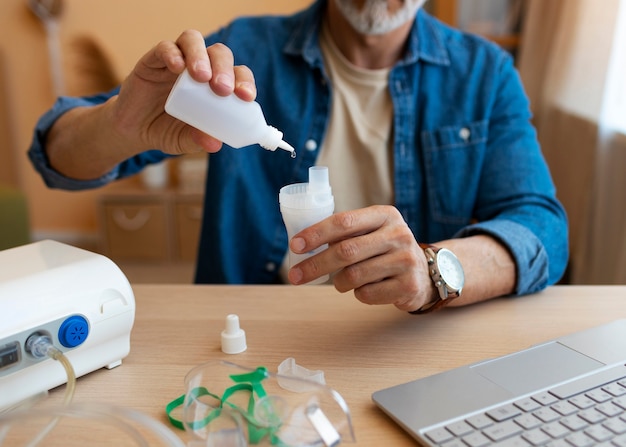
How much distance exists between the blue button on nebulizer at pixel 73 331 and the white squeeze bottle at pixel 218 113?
0.78 feet

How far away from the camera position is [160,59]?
2.26 ft

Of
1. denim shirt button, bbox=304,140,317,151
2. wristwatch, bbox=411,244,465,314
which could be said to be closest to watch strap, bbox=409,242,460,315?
wristwatch, bbox=411,244,465,314

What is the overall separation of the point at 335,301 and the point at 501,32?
1.62m

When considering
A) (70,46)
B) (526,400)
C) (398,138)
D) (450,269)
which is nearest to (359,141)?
(398,138)

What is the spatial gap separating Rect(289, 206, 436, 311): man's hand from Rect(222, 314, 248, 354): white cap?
0.31 ft

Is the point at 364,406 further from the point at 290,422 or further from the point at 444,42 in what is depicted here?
the point at 444,42

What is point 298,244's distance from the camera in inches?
24.5

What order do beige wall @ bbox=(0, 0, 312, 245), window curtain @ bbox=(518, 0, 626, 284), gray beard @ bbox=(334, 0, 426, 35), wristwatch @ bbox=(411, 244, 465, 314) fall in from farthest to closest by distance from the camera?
beige wall @ bbox=(0, 0, 312, 245) < window curtain @ bbox=(518, 0, 626, 284) < gray beard @ bbox=(334, 0, 426, 35) < wristwatch @ bbox=(411, 244, 465, 314)

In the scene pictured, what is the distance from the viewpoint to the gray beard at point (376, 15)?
110 centimetres

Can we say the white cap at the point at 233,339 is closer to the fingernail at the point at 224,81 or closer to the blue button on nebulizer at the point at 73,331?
the blue button on nebulizer at the point at 73,331

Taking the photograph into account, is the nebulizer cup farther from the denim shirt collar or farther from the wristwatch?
the denim shirt collar

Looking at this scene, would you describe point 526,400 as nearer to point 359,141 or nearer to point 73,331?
point 73,331

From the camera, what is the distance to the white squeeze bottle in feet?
1.98

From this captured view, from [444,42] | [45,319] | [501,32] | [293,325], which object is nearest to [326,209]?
[293,325]
